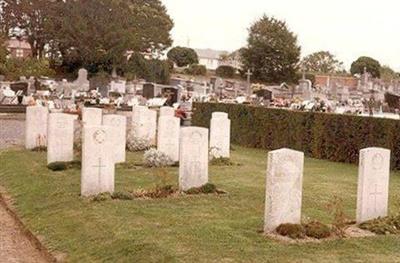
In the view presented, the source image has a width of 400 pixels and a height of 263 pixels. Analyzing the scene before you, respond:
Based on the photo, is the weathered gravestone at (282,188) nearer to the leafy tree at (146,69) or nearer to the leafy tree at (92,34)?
the leafy tree at (92,34)

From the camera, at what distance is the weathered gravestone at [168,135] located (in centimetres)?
1667

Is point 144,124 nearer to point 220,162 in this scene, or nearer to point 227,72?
point 220,162

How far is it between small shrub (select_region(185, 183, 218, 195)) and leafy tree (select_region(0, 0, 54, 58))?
5410cm

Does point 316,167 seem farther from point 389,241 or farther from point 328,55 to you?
point 328,55

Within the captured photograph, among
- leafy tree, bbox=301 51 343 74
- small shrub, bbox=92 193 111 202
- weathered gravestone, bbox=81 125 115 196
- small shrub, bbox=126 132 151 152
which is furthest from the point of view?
leafy tree, bbox=301 51 343 74

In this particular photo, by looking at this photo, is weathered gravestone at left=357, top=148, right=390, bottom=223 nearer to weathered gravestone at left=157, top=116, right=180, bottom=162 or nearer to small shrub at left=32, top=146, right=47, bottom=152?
weathered gravestone at left=157, top=116, right=180, bottom=162

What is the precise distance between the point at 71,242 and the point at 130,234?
828mm

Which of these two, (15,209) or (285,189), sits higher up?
(285,189)

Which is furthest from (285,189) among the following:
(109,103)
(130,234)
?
(109,103)

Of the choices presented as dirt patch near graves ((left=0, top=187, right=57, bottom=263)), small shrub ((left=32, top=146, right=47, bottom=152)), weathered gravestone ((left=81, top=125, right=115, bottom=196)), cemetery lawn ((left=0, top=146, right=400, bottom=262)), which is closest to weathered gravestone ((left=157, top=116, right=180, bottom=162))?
cemetery lawn ((left=0, top=146, right=400, bottom=262))

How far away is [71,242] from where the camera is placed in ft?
31.6

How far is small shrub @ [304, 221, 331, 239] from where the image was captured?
943 cm

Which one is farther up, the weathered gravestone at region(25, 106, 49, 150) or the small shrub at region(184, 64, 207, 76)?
the small shrub at region(184, 64, 207, 76)

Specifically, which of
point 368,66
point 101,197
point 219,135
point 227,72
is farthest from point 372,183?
point 368,66
